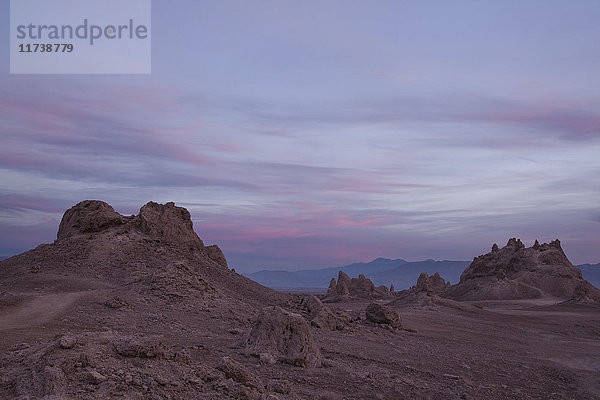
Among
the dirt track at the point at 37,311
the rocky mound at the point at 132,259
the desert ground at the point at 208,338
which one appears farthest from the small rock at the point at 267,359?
the rocky mound at the point at 132,259

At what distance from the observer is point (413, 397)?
33.3 ft

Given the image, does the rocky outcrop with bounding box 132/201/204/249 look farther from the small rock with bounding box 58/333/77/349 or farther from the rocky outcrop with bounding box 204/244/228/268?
the small rock with bounding box 58/333/77/349

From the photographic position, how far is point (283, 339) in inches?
445

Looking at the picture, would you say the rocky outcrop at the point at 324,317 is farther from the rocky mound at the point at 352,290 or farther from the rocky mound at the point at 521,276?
the rocky mound at the point at 521,276

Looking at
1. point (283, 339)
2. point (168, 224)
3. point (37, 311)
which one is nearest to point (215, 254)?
point (168, 224)

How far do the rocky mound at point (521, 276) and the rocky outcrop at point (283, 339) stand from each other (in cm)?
4076

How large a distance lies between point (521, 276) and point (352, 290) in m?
17.3

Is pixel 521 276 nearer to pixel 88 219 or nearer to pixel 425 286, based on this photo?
pixel 425 286

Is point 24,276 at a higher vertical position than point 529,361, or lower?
higher

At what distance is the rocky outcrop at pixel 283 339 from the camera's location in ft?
35.8

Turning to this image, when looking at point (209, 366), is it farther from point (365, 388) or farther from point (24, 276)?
point (24, 276)

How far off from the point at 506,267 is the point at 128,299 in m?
47.5

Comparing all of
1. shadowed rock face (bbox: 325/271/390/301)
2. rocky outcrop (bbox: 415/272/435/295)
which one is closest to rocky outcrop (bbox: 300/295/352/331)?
rocky outcrop (bbox: 415/272/435/295)

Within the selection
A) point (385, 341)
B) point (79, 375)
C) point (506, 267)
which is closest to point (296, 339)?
point (79, 375)
